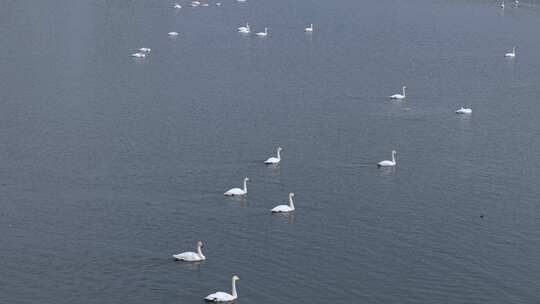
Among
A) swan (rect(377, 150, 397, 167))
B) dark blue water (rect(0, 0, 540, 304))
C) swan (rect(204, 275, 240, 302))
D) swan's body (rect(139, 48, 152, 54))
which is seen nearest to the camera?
swan (rect(204, 275, 240, 302))

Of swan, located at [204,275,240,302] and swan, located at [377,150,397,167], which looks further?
swan, located at [377,150,397,167]

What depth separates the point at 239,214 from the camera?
7819 cm

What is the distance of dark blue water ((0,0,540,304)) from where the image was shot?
68.3 meters

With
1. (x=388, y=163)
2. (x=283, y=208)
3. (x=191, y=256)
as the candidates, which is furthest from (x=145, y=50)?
(x=191, y=256)

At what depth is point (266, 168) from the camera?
88.8 metres

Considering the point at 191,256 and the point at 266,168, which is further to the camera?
the point at 266,168

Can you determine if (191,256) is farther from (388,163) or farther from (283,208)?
(388,163)

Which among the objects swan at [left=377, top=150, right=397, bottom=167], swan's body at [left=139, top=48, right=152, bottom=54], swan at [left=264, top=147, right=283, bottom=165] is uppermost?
swan's body at [left=139, top=48, right=152, bottom=54]

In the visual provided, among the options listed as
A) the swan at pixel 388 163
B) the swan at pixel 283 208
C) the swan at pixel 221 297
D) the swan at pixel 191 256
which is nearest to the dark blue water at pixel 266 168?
the swan at pixel 191 256

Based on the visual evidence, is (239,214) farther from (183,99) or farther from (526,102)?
(526,102)

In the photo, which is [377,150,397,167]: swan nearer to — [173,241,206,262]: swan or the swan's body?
[173,241,206,262]: swan

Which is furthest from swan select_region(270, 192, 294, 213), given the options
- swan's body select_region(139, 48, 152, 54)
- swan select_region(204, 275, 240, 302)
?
swan's body select_region(139, 48, 152, 54)

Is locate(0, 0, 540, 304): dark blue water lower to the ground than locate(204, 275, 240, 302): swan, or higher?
higher

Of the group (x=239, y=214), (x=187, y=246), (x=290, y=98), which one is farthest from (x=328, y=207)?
(x=290, y=98)
